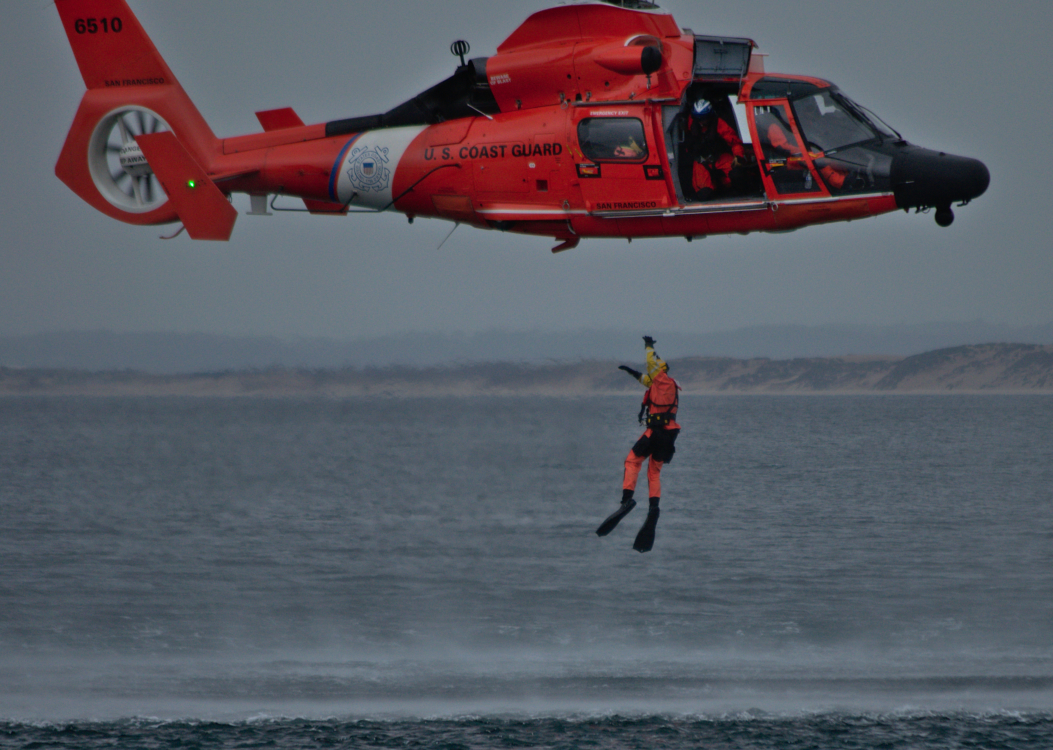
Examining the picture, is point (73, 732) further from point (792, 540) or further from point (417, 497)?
point (417, 497)

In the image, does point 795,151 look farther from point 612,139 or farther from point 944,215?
point 612,139

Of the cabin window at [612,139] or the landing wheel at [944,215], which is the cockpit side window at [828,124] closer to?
the landing wheel at [944,215]

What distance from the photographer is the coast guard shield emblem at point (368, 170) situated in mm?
14641

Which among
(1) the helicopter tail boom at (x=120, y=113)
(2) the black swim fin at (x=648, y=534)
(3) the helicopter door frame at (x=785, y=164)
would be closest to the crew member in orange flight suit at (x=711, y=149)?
(3) the helicopter door frame at (x=785, y=164)

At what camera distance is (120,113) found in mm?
15305

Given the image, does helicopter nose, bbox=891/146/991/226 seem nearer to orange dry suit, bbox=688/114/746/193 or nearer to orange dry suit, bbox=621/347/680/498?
orange dry suit, bbox=688/114/746/193

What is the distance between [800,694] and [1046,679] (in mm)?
11653

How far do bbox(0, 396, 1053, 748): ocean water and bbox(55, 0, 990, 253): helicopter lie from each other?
23262 mm

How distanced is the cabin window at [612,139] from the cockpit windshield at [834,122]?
80.3 inches

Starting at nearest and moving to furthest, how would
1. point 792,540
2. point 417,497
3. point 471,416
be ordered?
point 792,540
point 417,497
point 471,416

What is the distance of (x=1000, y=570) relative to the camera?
59.3 meters

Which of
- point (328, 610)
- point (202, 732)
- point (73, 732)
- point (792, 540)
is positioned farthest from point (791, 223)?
point (792, 540)

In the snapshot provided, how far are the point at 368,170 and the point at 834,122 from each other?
21.5ft

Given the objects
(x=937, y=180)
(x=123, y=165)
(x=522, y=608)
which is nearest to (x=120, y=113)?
(x=123, y=165)
